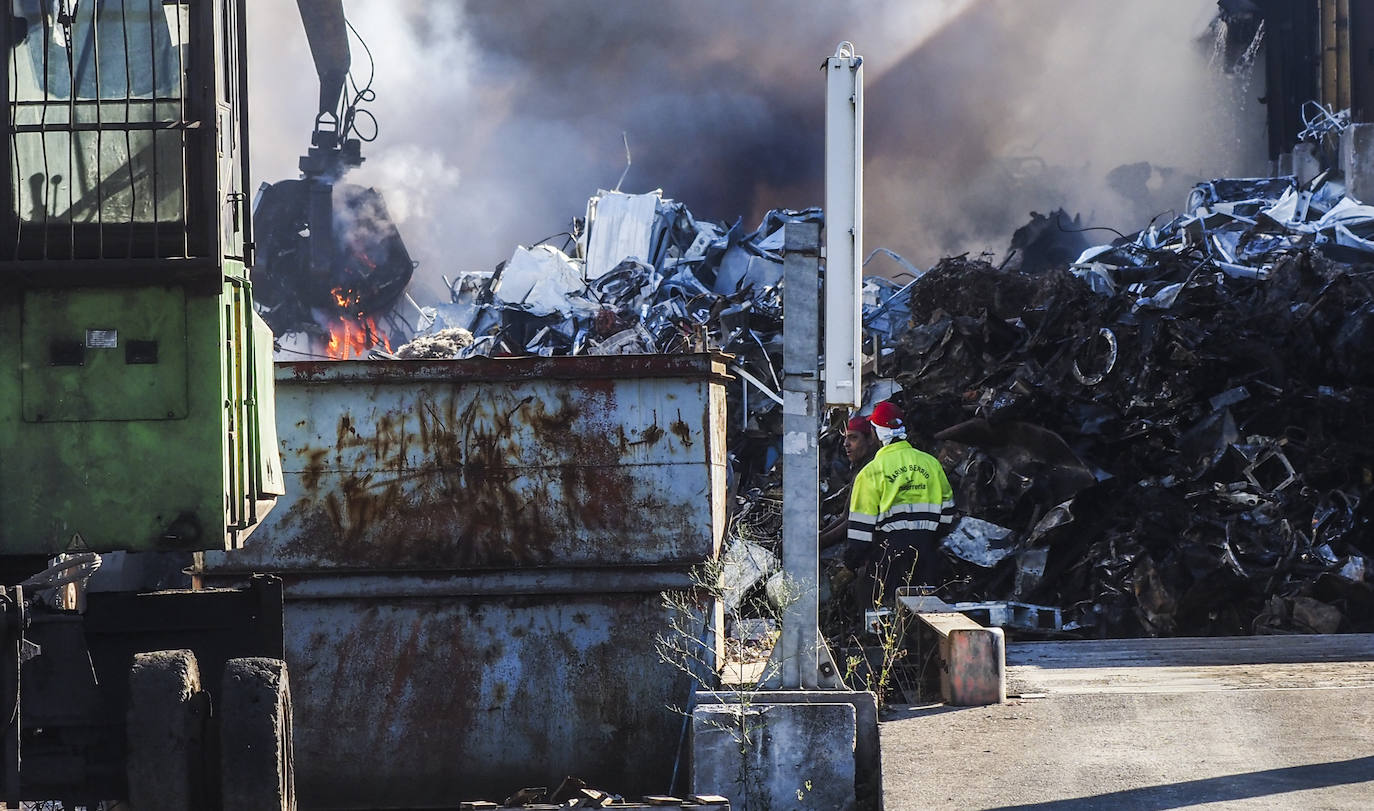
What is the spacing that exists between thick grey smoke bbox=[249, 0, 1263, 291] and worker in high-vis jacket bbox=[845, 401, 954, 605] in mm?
16400

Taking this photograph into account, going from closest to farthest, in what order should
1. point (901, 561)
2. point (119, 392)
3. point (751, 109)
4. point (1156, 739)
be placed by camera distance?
point (119, 392), point (1156, 739), point (901, 561), point (751, 109)

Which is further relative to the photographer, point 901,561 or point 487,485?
point 901,561

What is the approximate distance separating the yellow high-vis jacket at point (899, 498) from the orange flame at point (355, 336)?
55.3ft

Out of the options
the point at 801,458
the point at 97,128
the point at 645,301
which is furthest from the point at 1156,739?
the point at 645,301

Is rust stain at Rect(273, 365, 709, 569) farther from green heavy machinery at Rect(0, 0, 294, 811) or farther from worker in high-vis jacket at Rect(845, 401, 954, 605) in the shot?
worker in high-vis jacket at Rect(845, 401, 954, 605)

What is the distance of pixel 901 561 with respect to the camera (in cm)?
879

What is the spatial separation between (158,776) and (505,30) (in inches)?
1095

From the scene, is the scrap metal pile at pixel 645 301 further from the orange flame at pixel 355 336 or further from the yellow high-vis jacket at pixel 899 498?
the yellow high-vis jacket at pixel 899 498

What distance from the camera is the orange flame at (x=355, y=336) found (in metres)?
Result: 24.9

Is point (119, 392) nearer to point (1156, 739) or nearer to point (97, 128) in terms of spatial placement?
point (97, 128)

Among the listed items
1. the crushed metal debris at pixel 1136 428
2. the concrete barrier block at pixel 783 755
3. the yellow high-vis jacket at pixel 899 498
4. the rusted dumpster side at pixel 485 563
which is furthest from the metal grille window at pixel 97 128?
the yellow high-vis jacket at pixel 899 498

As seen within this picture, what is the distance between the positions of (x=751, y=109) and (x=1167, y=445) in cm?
1901

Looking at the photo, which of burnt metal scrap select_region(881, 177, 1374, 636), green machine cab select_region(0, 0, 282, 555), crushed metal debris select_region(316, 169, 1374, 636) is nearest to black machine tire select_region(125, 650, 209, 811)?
green machine cab select_region(0, 0, 282, 555)

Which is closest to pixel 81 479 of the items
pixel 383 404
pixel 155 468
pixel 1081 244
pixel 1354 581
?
pixel 155 468
